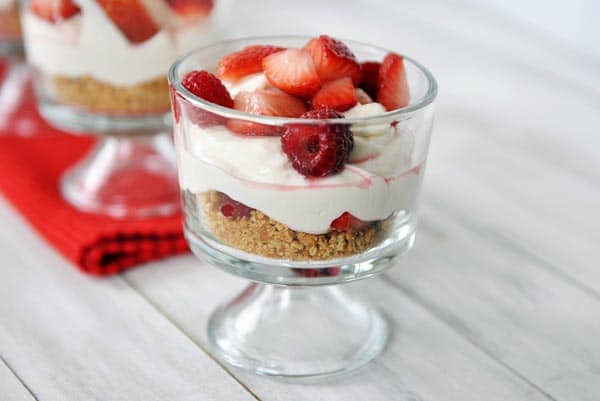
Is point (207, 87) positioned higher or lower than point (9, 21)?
higher

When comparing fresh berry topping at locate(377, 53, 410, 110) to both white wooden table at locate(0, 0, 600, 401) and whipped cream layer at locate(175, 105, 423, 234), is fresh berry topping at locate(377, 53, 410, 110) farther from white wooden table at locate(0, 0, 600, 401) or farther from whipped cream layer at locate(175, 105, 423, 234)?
white wooden table at locate(0, 0, 600, 401)

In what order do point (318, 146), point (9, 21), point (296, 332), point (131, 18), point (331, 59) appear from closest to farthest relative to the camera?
1. point (318, 146)
2. point (331, 59)
3. point (296, 332)
4. point (131, 18)
5. point (9, 21)

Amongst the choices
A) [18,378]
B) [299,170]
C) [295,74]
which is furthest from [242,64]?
[18,378]

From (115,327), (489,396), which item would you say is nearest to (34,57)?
(115,327)

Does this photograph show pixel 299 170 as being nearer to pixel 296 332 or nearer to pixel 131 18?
pixel 296 332

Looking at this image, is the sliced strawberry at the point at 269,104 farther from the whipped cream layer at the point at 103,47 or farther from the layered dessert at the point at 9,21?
the layered dessert at the point at 9,21

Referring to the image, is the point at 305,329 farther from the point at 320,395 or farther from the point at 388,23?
the point at 388,23

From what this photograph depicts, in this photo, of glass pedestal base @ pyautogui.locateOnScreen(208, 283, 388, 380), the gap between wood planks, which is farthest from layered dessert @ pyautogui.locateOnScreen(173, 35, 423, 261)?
the gap between wood planks
